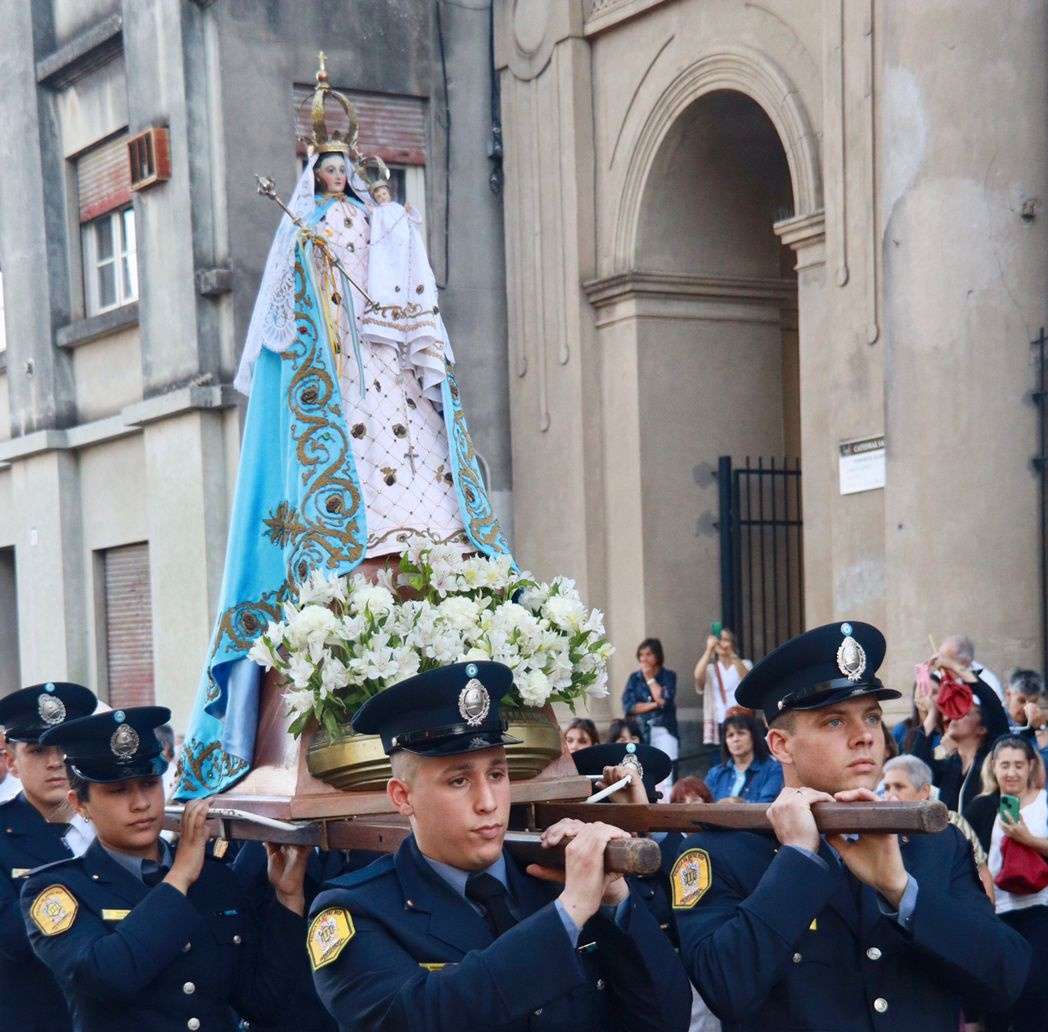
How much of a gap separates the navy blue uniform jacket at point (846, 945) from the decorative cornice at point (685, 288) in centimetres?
996

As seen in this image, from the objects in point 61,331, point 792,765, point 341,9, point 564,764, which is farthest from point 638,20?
point 792,765

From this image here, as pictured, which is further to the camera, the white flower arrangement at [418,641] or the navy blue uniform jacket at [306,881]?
the white flower arrangement at [418,641]

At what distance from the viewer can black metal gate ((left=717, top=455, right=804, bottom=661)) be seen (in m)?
13.1

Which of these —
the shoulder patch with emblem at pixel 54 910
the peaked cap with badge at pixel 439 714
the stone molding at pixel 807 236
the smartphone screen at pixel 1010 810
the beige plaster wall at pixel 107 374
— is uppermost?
the stone molding at pixel 807 236

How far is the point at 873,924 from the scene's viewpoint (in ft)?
11.2

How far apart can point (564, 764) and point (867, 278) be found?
6.68 meters

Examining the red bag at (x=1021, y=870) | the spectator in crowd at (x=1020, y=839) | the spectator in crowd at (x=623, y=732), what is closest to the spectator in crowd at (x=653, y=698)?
the spectator in crowd at (x=623, y=732)

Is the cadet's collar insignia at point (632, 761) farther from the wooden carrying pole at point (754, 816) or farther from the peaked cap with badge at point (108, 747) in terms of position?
the peaked cap with badge at point (108, 747)

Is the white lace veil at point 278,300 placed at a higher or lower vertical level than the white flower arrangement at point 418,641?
higher

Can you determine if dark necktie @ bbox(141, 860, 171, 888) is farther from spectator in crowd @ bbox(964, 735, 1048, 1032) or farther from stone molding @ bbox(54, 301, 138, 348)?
stone molding @ bbox(54, 301, 138, 348)

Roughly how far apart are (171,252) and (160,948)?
1100cm

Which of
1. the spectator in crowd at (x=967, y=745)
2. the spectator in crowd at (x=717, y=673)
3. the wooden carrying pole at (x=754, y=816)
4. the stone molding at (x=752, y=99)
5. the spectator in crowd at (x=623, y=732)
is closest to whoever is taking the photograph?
the wooden carrying pole at (x=754, y=816)

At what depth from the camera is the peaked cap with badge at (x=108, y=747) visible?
4.26 m

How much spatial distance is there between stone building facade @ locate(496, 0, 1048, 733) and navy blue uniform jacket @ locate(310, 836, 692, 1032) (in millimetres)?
6775
